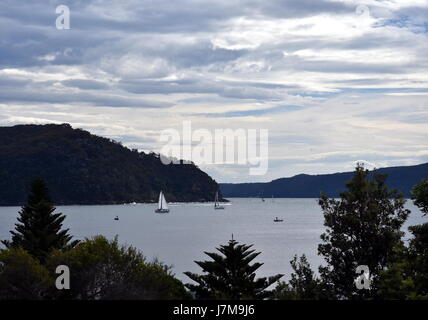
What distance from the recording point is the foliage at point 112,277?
39.5 meters

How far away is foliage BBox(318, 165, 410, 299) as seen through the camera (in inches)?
1773

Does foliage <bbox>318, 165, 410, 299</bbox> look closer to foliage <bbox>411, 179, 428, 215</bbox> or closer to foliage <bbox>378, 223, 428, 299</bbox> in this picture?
foliage <bbox>378, 223, 428, 299</bbox>

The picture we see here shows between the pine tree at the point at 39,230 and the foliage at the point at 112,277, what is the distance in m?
22.0

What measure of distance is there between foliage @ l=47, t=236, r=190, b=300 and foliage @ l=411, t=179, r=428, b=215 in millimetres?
15642

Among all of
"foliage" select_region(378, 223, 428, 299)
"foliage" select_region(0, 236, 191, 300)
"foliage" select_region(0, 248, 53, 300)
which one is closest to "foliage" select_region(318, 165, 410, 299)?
"foliage" select_region(378, 223, 428, 299)

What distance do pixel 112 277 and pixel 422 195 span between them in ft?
63.8

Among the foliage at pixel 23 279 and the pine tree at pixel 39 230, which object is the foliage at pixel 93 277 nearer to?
the foliage at pixel 23 279

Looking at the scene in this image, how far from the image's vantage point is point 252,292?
4109 cm

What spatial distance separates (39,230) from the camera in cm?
6550

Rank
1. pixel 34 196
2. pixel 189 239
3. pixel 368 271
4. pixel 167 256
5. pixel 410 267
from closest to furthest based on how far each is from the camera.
Result: pixel 410 267 < pixel 368 271 < pixel 34 196 < pixel 167 256 < pixel 189 239

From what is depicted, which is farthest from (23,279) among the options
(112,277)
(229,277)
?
(229,277)
